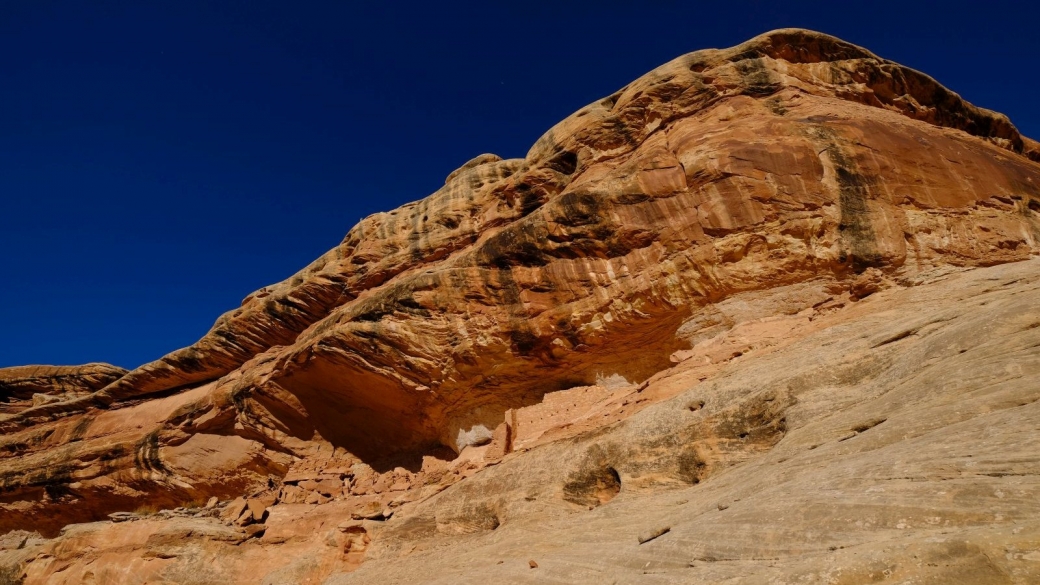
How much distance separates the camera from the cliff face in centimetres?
1453

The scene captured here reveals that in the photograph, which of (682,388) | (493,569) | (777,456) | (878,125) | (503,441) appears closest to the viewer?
(777,456)

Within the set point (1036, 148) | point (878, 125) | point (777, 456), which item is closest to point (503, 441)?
point (777, 456)

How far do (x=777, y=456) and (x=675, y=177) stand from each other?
30.5ft

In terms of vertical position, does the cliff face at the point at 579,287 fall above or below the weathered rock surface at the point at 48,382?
below

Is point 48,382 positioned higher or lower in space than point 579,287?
higher

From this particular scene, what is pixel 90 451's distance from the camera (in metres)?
23.9

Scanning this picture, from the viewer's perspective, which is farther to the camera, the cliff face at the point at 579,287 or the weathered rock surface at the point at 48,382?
the weathered rock surface at the point at 48,382

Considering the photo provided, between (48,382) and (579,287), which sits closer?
(579,287)

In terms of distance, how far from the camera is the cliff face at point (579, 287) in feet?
47.7

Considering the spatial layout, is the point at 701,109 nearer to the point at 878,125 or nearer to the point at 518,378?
the point at 878,125

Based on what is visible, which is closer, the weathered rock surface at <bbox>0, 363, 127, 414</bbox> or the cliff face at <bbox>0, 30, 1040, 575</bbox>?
the cliff face at <bbox>0, 30, 1040, 575</bbox>

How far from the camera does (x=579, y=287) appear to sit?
17.0 meters

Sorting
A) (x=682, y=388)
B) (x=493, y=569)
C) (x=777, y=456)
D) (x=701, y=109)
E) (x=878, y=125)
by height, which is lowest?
(x=493, y=569)

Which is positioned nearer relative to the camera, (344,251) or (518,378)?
(518,378)
